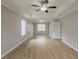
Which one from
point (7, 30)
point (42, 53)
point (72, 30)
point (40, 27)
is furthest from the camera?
Answer: point (40, 27)

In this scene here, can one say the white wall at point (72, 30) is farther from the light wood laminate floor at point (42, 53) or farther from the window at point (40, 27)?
the window at point (40, 27)

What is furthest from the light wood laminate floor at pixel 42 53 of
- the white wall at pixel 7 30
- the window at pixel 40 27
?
the window at pixel 40 27

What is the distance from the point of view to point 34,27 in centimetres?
1811

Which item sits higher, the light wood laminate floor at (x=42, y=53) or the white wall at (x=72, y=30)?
the white wall at (x=72, y=30)

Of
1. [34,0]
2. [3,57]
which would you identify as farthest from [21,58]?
[34,0]

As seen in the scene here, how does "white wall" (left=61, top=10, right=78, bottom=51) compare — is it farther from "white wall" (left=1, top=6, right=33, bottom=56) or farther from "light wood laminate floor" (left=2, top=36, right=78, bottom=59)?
"white wall" (left=1, top=6, right=33, bottom=56)

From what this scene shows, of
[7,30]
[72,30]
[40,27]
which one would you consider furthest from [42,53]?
[40,27]

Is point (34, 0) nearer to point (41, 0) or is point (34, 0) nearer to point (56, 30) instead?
point (41, 0)

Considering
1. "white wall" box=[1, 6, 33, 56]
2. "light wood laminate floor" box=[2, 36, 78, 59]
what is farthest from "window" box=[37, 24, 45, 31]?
"white wall" box=[1, 6, 33, 56]

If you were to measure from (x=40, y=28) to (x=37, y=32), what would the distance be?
3.03ft

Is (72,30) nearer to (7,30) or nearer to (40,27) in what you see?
(7,30)

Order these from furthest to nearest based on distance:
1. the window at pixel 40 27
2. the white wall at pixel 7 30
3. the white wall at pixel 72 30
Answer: the window at pixel 40 27 → the white wall at pixel 72 30 → the white wall at pixel 7 30

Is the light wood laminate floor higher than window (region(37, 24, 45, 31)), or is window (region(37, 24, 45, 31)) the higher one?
window (region(37, 24, 45, 31))

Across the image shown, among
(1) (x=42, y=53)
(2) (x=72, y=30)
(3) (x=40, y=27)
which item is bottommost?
(1) (x=42, y=53)
